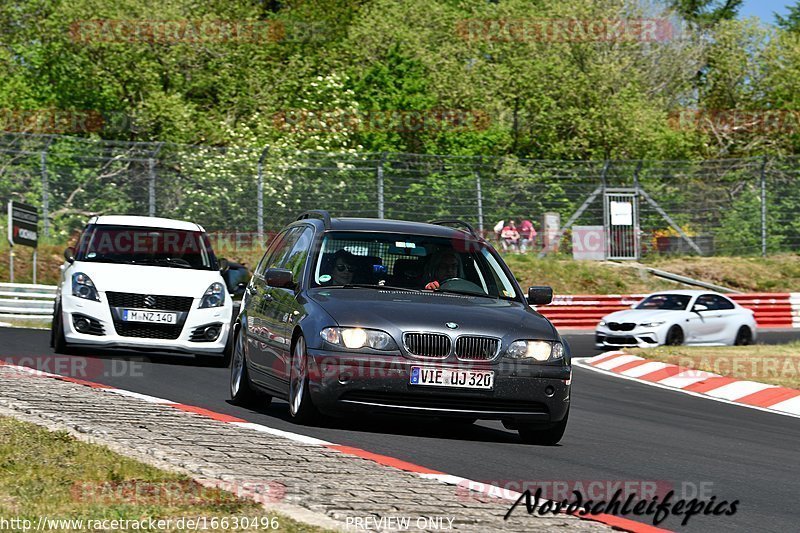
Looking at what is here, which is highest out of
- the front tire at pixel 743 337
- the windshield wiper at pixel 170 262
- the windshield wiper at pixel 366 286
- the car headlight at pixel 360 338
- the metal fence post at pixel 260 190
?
the metal fence post at pixel 260 190

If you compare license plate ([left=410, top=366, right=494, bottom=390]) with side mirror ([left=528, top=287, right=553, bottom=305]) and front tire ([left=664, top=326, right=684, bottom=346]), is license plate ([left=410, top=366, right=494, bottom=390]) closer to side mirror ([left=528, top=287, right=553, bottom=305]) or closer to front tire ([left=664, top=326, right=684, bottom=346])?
side mirror ([left=528, top=287, right=553, bottom=305])

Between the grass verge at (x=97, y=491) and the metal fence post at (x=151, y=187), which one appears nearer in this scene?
the grass verge at (x=97, y=491)

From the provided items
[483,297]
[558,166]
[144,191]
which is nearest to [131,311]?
[483,297]

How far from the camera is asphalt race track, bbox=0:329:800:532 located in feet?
26.8

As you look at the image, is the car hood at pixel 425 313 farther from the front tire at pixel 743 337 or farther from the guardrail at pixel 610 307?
the guardrail at pixel 610 307

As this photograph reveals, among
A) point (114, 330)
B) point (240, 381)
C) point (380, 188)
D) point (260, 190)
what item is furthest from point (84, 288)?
point (380, 188)

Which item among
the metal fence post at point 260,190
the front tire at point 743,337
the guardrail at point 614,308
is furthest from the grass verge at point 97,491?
the metal fence post at point 260,190

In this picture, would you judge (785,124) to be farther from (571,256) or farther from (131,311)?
(131,311)

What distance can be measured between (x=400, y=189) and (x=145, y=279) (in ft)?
62.8

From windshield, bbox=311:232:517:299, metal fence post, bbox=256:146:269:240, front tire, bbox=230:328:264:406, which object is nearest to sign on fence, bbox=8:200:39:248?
metal fence post, bbox=256:146:269:240

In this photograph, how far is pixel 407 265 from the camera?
427 inches

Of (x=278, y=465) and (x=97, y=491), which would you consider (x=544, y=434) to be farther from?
(x=97, y=491)

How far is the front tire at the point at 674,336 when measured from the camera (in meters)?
26.1

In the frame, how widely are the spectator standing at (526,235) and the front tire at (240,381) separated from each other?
82.5 ft
